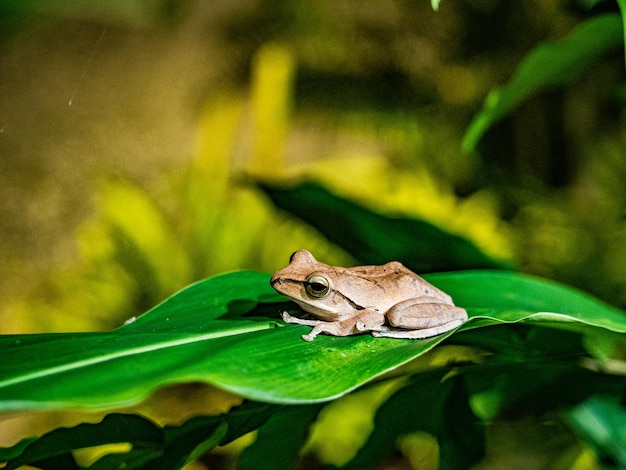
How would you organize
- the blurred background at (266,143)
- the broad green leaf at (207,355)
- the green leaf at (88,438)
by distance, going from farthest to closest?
the blurred background at (266,143) < the green leaf at (88,438) < the broad green leaf at (207,355)

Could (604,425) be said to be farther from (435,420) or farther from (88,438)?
(88,438)

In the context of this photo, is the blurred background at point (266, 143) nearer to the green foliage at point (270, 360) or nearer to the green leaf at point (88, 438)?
the green foliage at point (270, 360)

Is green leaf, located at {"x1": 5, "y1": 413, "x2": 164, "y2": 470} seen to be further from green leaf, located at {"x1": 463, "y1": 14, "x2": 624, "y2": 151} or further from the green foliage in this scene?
green leaf, located at {"x1": 463, "y1": 14, "x2": 624, "y2": 151}

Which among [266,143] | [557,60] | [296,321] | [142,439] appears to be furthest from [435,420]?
[266,143]

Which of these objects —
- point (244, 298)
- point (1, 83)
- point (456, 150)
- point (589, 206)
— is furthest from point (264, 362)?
point (589, 206)

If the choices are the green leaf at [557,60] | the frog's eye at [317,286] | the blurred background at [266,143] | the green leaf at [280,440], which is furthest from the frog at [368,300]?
the blurred background at [266,143]

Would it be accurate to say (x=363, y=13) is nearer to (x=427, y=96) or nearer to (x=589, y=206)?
(x=427, y=96)

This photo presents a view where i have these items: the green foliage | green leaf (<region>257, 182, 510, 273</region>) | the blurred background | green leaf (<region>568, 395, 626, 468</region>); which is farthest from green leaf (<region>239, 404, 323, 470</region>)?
the blurred background
